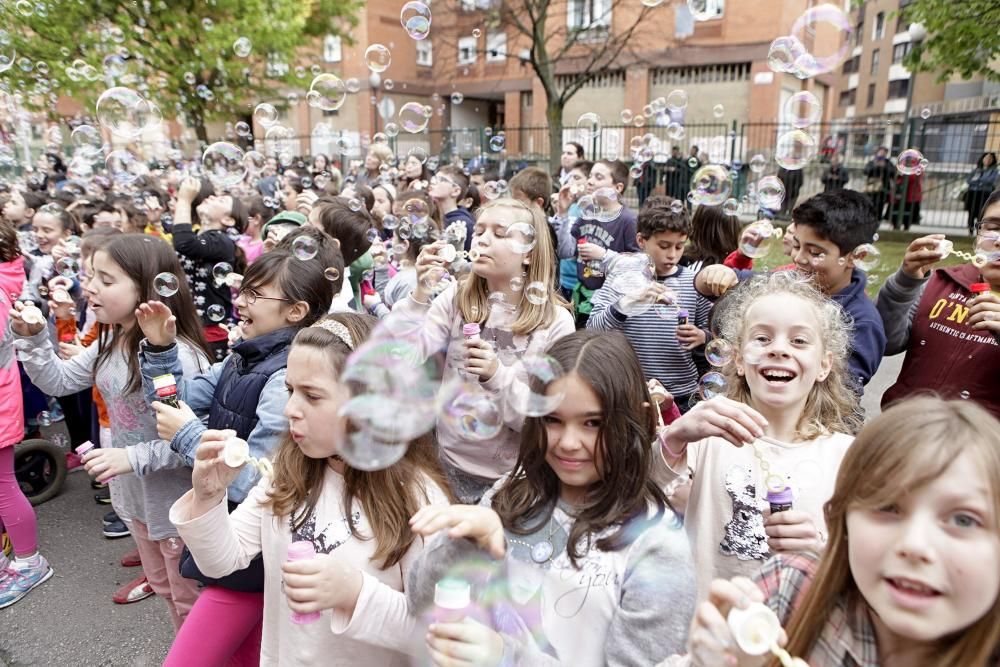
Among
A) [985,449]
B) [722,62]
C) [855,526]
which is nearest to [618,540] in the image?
[855,526]

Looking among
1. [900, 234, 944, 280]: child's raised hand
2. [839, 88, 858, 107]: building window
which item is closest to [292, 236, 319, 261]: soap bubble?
[900, 234, 944, 280]: child's raised hand

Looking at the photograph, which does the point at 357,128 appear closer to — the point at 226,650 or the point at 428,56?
the point at 428,56

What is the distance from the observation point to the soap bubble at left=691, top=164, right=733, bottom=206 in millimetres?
3871

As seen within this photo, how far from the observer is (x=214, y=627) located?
2.03 m

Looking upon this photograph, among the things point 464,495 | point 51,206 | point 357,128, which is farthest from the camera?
point 357,128

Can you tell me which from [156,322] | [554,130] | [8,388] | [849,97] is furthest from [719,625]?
[849,97]

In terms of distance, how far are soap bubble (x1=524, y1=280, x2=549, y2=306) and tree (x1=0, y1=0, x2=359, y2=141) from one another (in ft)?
44.9

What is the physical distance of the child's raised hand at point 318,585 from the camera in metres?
1.45

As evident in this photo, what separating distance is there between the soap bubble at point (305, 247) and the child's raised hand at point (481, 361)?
0.87 meters

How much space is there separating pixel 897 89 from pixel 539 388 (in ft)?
183

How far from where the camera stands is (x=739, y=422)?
1.47 metres

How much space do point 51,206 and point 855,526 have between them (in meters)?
5.87

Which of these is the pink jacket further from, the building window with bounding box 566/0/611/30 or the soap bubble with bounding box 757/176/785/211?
the building window with bounding box 566/0/611/30

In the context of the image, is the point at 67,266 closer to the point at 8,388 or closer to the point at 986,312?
the point at 8,388
